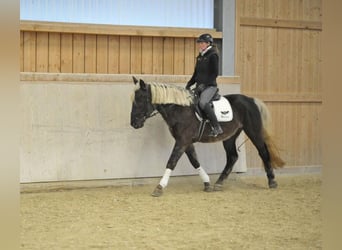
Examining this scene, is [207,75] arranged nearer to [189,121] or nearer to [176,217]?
[189,121]

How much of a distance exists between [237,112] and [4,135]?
21.2ft

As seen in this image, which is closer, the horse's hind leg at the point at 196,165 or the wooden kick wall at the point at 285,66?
the horse's hind leg at the point at 196,165

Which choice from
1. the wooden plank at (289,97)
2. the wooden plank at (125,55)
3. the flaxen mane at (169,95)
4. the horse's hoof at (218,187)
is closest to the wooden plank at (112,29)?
the wooden plank at (125,55)

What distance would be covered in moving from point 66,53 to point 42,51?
0.33 metres

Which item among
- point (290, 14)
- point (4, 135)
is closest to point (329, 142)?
point (4, 135)

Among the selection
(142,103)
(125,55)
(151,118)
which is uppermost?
(125,55)

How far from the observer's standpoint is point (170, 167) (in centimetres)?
670

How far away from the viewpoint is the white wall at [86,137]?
7.03 m

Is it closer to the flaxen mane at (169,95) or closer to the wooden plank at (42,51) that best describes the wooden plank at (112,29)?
the wooden plank at (42,51)

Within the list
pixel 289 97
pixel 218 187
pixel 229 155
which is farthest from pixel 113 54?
pixel 289 97

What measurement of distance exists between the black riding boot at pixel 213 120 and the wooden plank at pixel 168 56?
1.61 m

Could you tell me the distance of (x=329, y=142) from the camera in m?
0.97

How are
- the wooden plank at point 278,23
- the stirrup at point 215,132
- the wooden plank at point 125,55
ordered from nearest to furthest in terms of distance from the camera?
the stirrup at point 215,132, the wooden plank at point 125,55, the wooden plank at point 278,23

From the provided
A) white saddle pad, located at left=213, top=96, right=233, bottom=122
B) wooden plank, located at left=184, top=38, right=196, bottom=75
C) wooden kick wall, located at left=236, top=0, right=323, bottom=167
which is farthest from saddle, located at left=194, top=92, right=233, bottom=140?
wooden kick wall, located at left=236, top=0, right=323, bottom=167
